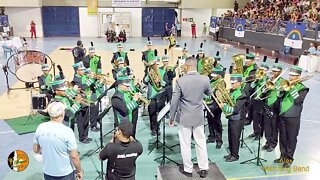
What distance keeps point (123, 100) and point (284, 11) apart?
22.1 meters

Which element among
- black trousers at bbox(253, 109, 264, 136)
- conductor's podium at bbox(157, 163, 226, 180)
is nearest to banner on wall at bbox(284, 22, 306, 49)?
black trousers at bbox(253, 109, 264, 136)

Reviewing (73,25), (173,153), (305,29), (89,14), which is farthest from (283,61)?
(73,25)

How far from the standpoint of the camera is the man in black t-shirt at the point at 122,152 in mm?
4395

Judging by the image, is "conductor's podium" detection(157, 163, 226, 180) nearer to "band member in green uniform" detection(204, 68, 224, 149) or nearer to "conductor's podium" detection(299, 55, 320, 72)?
"band member in green uniform" detection(204, 68, 224, 149)

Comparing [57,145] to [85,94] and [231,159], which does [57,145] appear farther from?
[231,159]

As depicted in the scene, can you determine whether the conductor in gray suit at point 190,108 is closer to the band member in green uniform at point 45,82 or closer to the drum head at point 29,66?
the band member in green uniform at point 45,82

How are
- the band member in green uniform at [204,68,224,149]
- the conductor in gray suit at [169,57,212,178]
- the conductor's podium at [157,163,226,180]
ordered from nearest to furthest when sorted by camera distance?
the conductor in gray suit at [169,57,212,178]
the conductor's podium at [157,163,226,180]
the band member in green uniform at [204,68,224,149]

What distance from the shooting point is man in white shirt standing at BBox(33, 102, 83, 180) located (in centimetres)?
432

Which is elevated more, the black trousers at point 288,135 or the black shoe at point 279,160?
the black trousers at point 288,135

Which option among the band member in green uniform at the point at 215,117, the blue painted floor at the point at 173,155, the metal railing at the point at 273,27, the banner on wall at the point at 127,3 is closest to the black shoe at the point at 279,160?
the blue painted floor at the point at 173,155

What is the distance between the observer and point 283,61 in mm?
20531

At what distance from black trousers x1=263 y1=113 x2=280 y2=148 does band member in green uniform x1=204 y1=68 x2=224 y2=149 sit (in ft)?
3.75

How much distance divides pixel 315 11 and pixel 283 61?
3.89 meters

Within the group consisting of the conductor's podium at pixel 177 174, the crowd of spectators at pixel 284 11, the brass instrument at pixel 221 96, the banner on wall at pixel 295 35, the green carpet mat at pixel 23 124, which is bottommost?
the green carpet mat at pixel 23 124
